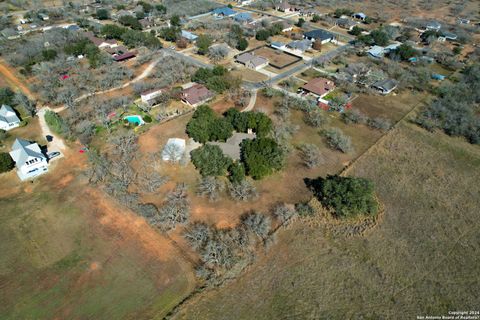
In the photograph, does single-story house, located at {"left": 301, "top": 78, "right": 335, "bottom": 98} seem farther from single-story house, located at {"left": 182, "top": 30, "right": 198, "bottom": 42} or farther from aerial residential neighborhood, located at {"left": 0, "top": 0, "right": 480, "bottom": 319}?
single-story house, located at {"left": 182, "top": 30, "right": 198, "bottom": 42}

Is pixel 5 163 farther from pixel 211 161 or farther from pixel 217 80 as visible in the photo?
pixel 217 80

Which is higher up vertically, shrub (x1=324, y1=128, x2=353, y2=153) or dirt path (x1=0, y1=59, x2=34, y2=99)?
Result: shrub (x1=324, y1=128, x2=353, y2=153)

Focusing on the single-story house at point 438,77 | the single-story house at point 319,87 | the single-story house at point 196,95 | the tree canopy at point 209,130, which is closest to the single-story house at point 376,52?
the single-story house at point 438,77

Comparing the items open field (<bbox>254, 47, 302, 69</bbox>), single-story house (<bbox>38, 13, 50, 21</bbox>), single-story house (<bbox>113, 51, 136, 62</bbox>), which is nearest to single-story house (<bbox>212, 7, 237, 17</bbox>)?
open field (<bbox>254, 47, 302, 69</bbox>)

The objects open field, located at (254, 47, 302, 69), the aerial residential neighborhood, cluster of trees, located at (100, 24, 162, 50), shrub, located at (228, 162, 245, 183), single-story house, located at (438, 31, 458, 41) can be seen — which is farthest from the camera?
single-story house, located at (438, 31, 458, 41)

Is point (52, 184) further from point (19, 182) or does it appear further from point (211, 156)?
point (211, 156)

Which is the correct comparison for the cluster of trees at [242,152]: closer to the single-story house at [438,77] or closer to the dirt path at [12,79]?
the dirt path at [12,79]
